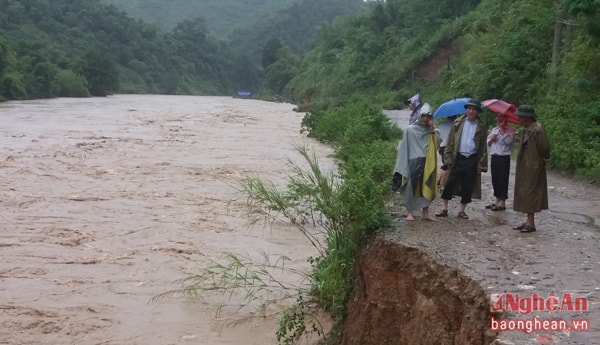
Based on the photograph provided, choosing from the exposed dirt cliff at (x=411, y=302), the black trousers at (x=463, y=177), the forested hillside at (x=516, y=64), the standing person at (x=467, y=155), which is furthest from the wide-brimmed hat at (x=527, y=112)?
the forested hillside at (x=516, y=64)

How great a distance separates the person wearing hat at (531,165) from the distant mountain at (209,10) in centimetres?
12624

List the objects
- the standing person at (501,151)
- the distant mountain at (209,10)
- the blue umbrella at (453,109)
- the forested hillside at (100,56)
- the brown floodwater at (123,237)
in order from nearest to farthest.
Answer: the brown floodwater at (123,237) → the standing person at (501,151) → the blue umbrella at (453,109) → the forested hillside at (100,56) → the distant mountain at (209,10)

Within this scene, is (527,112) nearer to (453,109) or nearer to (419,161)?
(419,161)

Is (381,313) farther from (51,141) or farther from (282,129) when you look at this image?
(282,129)

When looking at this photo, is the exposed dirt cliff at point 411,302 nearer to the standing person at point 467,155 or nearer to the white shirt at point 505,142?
the standing person at point 467,155

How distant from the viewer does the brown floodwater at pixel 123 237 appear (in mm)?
6727

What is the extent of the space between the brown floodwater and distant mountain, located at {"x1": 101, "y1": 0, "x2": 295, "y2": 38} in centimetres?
11465

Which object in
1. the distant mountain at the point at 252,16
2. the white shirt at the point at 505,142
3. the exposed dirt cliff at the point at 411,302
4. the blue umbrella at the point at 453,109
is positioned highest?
the distant mountain at the point at 252,16

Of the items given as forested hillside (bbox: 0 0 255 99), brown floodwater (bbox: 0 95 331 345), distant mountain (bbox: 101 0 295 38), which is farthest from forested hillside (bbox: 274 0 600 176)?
distant mountain (bbox: 101 0 295 38)

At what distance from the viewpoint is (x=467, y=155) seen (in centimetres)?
664

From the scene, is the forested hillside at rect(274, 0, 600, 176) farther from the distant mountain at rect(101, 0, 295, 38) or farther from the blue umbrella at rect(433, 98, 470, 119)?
the distant mountain at rect(101, 0, 295, 38)

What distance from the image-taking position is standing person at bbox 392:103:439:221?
6.29 metres

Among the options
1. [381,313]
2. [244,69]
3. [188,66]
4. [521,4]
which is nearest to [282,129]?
[521,4]

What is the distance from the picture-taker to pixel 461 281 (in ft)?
15.1
